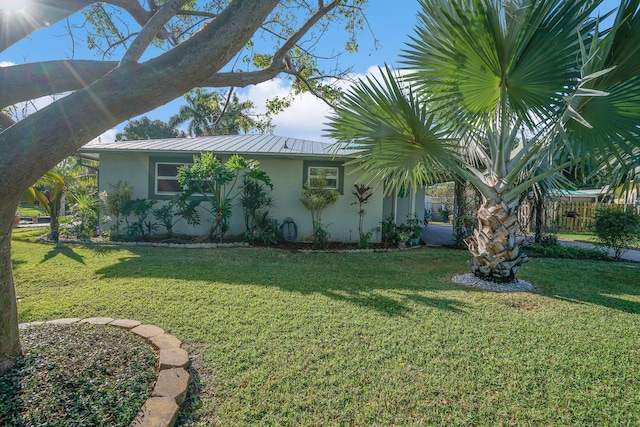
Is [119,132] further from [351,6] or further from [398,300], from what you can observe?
[398,300]

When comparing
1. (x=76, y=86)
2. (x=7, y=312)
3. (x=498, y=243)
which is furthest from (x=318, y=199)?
(x=7, y=312)

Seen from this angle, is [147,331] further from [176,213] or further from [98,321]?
[176,213]

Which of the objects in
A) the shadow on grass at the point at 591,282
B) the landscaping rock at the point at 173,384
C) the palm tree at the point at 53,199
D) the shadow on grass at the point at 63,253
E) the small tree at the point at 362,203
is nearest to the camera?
the landscaping rock at the point at 173,384

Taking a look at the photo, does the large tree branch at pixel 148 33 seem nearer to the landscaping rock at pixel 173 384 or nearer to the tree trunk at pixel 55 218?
the landscaping rock at pixel 173 384

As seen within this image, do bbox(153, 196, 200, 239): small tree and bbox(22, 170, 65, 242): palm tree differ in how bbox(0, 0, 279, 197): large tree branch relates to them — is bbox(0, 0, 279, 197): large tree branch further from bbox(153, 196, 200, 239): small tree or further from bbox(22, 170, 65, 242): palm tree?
bbox(22, 170, 65, 242): palm tree

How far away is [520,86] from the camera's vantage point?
464 cm

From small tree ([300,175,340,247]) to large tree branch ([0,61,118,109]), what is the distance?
6.80 meters

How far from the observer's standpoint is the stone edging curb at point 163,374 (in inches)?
84.8

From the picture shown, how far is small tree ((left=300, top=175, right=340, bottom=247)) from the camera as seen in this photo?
9.66 meters

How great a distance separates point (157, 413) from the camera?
2.18 meters

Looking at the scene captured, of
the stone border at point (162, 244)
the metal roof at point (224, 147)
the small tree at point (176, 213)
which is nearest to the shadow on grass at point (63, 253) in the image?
the stone border at point (162, 244)

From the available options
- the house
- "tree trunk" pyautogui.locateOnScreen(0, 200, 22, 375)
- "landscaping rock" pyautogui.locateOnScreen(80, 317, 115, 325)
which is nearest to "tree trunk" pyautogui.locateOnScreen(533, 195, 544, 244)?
the house

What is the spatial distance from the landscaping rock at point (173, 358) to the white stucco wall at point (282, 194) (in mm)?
7523

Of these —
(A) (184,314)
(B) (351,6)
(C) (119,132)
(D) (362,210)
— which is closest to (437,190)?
(D) (362,210)
